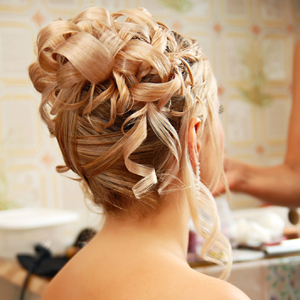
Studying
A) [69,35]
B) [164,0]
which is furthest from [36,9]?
[69,35]

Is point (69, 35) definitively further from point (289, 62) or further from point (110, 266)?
point (289, 62)

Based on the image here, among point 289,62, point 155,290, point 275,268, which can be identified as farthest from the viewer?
point 289,62

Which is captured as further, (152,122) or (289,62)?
(289,62)

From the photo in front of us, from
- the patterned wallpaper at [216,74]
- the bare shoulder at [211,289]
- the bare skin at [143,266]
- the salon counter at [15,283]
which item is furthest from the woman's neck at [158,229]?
the patterned wallpaper at [216,74]

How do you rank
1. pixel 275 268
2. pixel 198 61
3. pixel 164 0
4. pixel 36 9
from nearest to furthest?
1. pixel 198 61
2. pixel 275 268
3. pixel 36 9
4. pixel 164 0

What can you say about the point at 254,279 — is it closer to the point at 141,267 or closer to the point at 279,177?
the point at 279,177

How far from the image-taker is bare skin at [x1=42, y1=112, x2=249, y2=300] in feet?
1.71

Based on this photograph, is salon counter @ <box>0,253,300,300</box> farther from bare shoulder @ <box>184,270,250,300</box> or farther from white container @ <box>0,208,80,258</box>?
bare shoulder @ <box>184,270,250,300</box>

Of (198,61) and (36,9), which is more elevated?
(198,61)

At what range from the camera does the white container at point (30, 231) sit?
1.32m

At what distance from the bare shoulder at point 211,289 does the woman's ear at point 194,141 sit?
0.20 m

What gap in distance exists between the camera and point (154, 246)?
614 mm

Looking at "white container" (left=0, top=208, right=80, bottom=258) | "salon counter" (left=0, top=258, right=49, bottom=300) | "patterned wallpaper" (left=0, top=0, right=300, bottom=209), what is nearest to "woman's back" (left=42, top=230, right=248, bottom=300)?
"salon counter" (left=0, top=258, right=49, bottom=300)

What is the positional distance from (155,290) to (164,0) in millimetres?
1732
